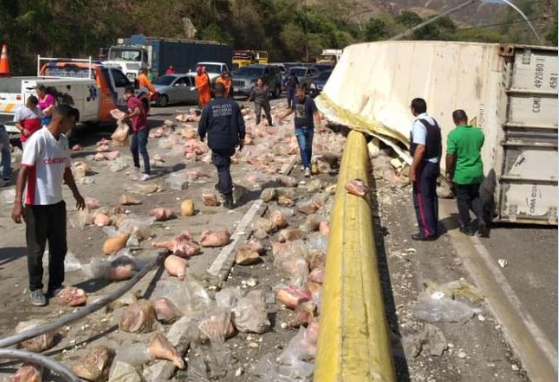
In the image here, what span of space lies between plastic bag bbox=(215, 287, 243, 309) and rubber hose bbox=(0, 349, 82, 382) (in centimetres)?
146

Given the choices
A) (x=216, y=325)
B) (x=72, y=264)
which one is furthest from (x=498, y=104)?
(x=72, y=264)

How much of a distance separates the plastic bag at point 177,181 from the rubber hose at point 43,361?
20.4 feet

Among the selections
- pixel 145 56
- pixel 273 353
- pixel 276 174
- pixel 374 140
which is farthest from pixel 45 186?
pixel 145 56

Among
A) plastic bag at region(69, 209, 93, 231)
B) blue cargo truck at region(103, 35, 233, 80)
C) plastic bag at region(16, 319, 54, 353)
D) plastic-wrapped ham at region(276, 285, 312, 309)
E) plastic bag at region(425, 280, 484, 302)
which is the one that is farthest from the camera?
blue cargo truck at region(103, 35, 233, 80)

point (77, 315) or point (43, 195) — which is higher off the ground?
point (43, 195)

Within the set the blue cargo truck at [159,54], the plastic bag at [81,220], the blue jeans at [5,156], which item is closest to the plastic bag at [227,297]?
the plastic bag at [81,220]

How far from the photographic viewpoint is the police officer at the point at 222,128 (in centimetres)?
891

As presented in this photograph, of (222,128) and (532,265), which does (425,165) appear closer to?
(532,265)

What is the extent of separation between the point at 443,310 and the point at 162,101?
788 inches

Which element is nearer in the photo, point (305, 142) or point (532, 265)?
point (532, 265)

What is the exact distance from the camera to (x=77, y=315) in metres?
5.09

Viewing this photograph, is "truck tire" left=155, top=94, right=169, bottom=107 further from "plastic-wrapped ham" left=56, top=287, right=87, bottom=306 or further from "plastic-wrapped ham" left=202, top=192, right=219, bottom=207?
"plastic-wrapped ham" left=56, top=287, right=87, bottom=306

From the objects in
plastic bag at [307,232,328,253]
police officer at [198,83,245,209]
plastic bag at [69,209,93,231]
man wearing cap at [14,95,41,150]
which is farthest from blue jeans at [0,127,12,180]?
plastic bag at [307,232,328,253]

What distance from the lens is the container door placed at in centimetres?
781
